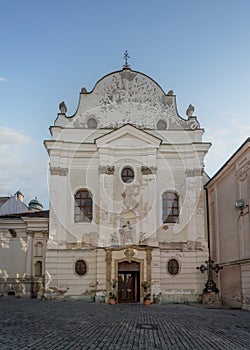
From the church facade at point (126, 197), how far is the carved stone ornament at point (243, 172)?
5.77 m

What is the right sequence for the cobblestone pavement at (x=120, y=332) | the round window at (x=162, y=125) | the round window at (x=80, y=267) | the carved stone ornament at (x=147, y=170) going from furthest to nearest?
the round window at (x=162, y=125)
the carved stone ornament at (x=147, y=170)
the round window at (x=80, y=267)
the cobblestone pavement at (x=120, y=332)

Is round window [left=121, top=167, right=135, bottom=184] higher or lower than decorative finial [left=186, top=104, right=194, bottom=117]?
lower

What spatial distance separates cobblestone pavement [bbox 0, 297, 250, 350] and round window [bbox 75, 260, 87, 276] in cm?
967

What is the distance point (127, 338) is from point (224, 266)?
14253 millimetres

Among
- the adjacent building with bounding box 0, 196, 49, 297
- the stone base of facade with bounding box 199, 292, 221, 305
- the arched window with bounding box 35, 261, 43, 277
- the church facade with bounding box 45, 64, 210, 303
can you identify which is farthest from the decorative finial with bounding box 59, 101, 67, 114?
the stone base of facade with bounding box 199, 292, 221, 305

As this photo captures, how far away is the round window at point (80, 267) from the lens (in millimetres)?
26750

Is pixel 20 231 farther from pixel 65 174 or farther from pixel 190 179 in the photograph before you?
pixel 190 179

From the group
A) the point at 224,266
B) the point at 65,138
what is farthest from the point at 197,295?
the point at 65,138

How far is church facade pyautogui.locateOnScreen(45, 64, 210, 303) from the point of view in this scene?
26422mm

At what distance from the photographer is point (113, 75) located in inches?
1169

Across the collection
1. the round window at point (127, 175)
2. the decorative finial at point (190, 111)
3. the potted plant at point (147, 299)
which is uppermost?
the decorative finial at point (190, 111)

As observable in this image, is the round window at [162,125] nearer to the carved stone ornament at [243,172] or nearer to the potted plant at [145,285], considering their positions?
the carved stone ornament at [243,172]

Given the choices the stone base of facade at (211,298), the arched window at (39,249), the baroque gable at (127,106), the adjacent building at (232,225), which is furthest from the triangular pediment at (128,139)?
the stone base of facade at (211,298)

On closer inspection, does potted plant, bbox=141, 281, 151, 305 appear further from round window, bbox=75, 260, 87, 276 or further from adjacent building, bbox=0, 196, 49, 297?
adjacent building, bbox=0, 196, 49, 297
